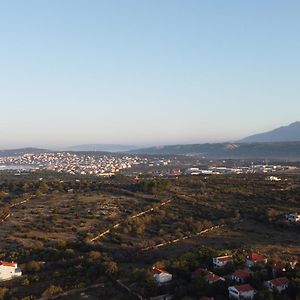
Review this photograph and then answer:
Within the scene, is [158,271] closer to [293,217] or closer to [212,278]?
[212,278]

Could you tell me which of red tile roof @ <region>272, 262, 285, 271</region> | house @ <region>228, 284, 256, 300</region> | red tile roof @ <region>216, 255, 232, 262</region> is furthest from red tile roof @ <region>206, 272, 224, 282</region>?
red tile roof @ <region>216, 255, 232, 262</region>

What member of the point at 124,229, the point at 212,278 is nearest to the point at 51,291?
the point at 212,278

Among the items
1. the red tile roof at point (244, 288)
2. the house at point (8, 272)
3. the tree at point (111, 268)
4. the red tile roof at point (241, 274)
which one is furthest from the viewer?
the house at point (8, 272)

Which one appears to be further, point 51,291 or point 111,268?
point 111,268

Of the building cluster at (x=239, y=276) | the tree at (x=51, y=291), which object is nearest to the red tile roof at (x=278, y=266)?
the building cluster at (x=239, y=276)

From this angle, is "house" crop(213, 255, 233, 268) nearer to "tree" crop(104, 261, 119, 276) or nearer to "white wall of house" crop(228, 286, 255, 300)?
"white wall of house" crop(228, 286, 255, 300)

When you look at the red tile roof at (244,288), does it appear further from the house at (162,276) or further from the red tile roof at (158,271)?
the red tile roof at (158,271)
